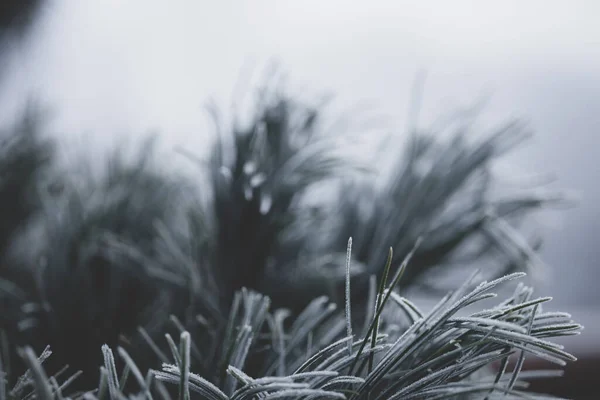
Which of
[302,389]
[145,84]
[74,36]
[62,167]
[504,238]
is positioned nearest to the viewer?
[302,389]

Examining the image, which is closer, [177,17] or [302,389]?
[302,389]

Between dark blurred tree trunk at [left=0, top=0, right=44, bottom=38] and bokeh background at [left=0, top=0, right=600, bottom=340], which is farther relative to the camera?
bokeh background at [left=0, top=0, right=600, bottom=340]

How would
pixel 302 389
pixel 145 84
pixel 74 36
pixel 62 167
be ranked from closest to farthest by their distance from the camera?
1. pixel 302 389
2. pixel 62 167
3. pixel 74 36
4. pixel 145 84

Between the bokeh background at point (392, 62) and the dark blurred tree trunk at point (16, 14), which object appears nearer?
the dark blurred tree trunk at point (16, 14)

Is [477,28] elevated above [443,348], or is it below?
above

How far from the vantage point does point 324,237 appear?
312mm

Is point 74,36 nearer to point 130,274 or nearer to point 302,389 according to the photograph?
point 130,274

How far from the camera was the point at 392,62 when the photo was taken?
810 millimetres

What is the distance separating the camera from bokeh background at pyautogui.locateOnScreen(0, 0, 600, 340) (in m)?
0.73

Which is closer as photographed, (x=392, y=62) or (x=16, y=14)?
(x=16, y=14)

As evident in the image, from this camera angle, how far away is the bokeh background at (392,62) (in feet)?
2.40

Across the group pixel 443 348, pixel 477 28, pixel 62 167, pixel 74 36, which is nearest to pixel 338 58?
pixel 477 28

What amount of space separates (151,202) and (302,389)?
22cm

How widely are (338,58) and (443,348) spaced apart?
2.23 ft
